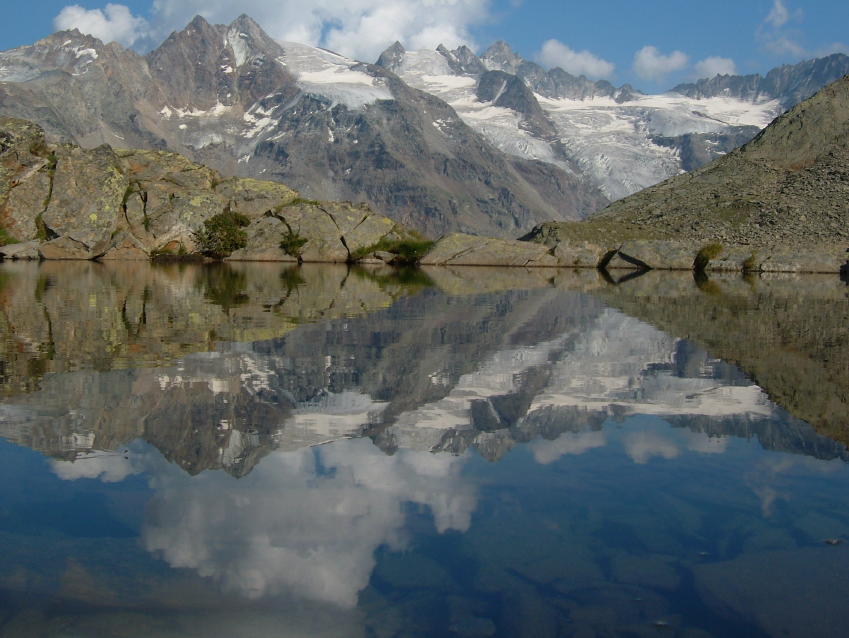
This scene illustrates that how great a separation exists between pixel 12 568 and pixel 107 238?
67.9m

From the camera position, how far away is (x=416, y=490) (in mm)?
8125

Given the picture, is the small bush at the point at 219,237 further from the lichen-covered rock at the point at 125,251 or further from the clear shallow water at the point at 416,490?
the clear shallow water at the point at 416,490

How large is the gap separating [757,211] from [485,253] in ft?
105

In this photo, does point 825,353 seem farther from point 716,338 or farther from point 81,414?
point 81,414

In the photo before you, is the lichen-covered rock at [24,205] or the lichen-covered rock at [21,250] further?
the lichen-covered rock at [24,205]

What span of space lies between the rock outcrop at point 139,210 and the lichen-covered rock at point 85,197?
85 millimetres

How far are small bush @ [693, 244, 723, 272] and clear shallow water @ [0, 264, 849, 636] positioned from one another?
61243 millimetres

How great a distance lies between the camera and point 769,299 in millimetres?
34812

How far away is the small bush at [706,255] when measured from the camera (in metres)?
76.2

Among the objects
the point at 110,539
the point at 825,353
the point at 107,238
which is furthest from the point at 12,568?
the point at 107,238

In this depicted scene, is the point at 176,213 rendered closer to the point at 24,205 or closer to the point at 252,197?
the point at 252,197

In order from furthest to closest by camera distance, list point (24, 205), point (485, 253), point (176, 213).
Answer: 1. point (485, 253)
2. point (176, 213)
3. point (24, 205)

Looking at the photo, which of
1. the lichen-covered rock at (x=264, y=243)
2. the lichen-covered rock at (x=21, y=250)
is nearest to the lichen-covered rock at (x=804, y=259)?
the lichen-covered rock at (x=264, y=243)

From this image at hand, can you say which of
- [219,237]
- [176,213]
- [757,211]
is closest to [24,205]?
[176,213]
